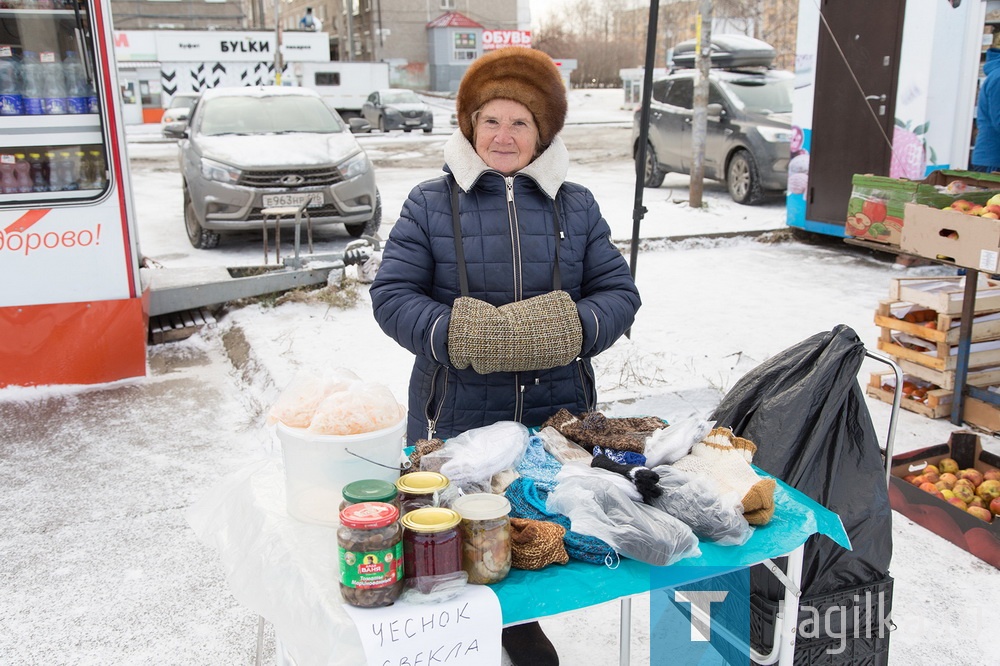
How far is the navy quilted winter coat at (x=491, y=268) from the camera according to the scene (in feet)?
8.15

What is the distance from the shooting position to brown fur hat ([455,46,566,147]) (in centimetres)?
251

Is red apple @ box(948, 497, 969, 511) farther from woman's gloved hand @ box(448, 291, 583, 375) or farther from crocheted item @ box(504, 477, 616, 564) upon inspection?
crocheted item @ box(504, 477, 616, 564)

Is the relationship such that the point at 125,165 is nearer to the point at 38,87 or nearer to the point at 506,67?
the point at 38,87

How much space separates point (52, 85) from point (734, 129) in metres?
8.63

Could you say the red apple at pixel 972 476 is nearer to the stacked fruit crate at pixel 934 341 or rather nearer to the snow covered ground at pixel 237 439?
the snow covered ground at pixel 237 439

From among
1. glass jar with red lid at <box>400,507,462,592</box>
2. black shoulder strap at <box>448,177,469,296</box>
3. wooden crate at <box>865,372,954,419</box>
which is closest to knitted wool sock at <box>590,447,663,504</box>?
glass jar with red lid at <box>400,507,462,592</box>

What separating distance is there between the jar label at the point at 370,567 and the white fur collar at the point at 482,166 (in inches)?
50.8

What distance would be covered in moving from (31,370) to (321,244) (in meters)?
4.44

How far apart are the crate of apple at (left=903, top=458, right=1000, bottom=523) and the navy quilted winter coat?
1790 mm

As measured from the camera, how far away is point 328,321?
20.7ft

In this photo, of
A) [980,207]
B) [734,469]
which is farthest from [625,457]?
[980,207]

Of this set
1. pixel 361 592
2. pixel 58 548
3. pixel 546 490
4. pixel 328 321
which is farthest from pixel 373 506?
pixel 328 321

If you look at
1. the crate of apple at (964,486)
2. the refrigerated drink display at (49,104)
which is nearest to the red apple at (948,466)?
the crate of apple at (964,486)

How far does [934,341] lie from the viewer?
447cm
